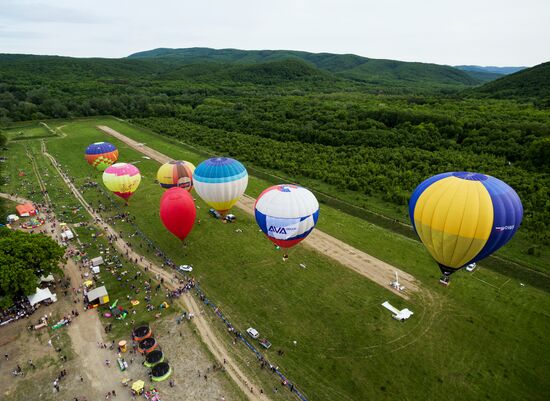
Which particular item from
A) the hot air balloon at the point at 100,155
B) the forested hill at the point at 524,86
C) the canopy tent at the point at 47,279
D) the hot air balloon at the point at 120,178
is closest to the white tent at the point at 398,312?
the canopy tent at the point at 47,279

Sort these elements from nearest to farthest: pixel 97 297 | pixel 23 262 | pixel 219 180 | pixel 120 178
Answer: pixel 23 262
pixel 97 297
pixel 219 180
pixel 120 178

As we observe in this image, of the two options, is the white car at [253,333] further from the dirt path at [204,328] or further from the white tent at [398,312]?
the white tent at [398,312]

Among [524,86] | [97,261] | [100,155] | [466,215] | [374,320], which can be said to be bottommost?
[374,320]

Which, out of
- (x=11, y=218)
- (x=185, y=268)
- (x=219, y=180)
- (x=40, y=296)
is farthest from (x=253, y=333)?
(x=11, y=218)

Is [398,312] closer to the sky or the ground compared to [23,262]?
closer to the ground

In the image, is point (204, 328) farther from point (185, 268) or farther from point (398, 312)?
point (398, 312)

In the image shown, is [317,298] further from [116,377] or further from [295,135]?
[295,135]

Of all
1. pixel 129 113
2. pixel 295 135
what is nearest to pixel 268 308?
pixel 295 135

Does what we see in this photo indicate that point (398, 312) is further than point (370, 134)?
No
